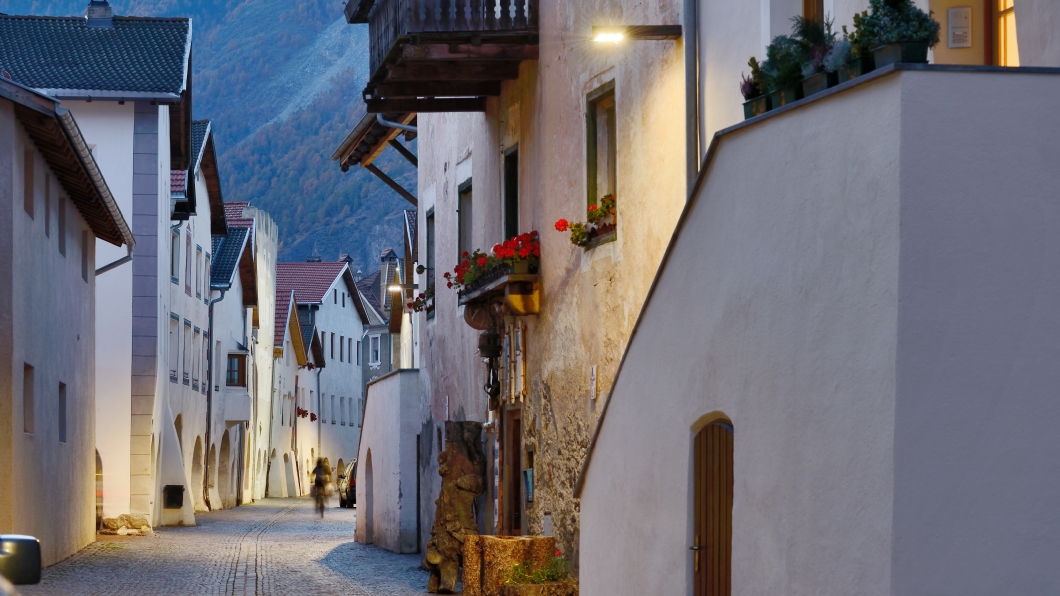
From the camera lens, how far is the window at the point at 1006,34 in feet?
27.2

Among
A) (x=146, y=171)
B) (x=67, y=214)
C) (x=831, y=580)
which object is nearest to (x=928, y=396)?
(x=831, y=580)

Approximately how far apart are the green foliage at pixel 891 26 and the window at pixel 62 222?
15.7 meters

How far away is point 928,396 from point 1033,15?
2899mm

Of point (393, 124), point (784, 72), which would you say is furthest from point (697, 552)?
point (393, 124)

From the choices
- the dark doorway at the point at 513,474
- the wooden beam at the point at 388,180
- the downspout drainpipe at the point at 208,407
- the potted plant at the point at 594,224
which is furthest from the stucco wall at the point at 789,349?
the downspout drainpipe at the point at 208,407

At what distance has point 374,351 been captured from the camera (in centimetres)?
7594

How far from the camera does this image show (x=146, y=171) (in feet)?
94.8

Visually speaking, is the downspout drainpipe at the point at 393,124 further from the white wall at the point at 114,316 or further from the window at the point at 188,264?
the window at the point at 188,264

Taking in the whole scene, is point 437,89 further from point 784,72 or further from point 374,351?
point 374,351

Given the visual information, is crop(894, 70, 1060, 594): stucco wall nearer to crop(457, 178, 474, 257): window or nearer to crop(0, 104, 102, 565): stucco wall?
crop(0, 104, 102, 565): stucco wall

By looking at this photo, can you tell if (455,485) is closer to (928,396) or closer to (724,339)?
(724,339)

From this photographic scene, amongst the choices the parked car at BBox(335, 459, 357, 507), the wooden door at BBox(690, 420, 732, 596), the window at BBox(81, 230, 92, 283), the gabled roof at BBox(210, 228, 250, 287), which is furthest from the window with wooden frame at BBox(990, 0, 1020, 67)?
the parked car at BBox(335, 459, 357, 507)

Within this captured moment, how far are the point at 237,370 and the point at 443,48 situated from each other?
30.4 meters

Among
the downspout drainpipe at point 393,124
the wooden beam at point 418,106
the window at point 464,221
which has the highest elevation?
the downspout drainpipe at point 393,124
